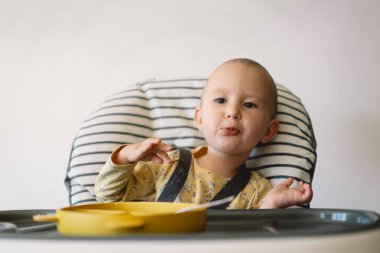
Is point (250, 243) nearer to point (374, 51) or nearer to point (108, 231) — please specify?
point (108, 231)

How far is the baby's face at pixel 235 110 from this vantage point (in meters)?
1.08

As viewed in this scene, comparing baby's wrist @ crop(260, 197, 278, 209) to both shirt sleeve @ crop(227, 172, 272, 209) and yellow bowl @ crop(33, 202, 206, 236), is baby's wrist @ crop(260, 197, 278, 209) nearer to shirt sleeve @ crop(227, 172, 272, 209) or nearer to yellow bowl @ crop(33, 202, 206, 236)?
shirt sleeve @ crop(227, 172, 272, 209)

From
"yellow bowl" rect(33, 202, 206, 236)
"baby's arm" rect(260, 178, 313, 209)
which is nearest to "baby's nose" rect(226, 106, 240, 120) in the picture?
"baby's arm" rect(260, 178, 313, 209)

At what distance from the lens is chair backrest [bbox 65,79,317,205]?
1062 millimetres

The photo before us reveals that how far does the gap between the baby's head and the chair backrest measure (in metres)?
0.03

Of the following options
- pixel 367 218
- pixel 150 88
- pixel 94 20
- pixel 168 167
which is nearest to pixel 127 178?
pixel 168 167

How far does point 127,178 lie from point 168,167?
0.11 meters

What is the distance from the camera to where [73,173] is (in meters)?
1.07

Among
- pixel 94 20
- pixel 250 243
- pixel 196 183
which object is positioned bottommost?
pixel 250 243

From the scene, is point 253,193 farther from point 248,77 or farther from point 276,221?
point 276,221

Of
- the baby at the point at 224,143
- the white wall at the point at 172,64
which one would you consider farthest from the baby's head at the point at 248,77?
the white wall at the point at 172,64

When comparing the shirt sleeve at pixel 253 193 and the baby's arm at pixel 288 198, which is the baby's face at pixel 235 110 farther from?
the baby's arm at pixel 288 198

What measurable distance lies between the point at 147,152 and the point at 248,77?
34 centimetres

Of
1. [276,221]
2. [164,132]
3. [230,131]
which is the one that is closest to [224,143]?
[230,131]
